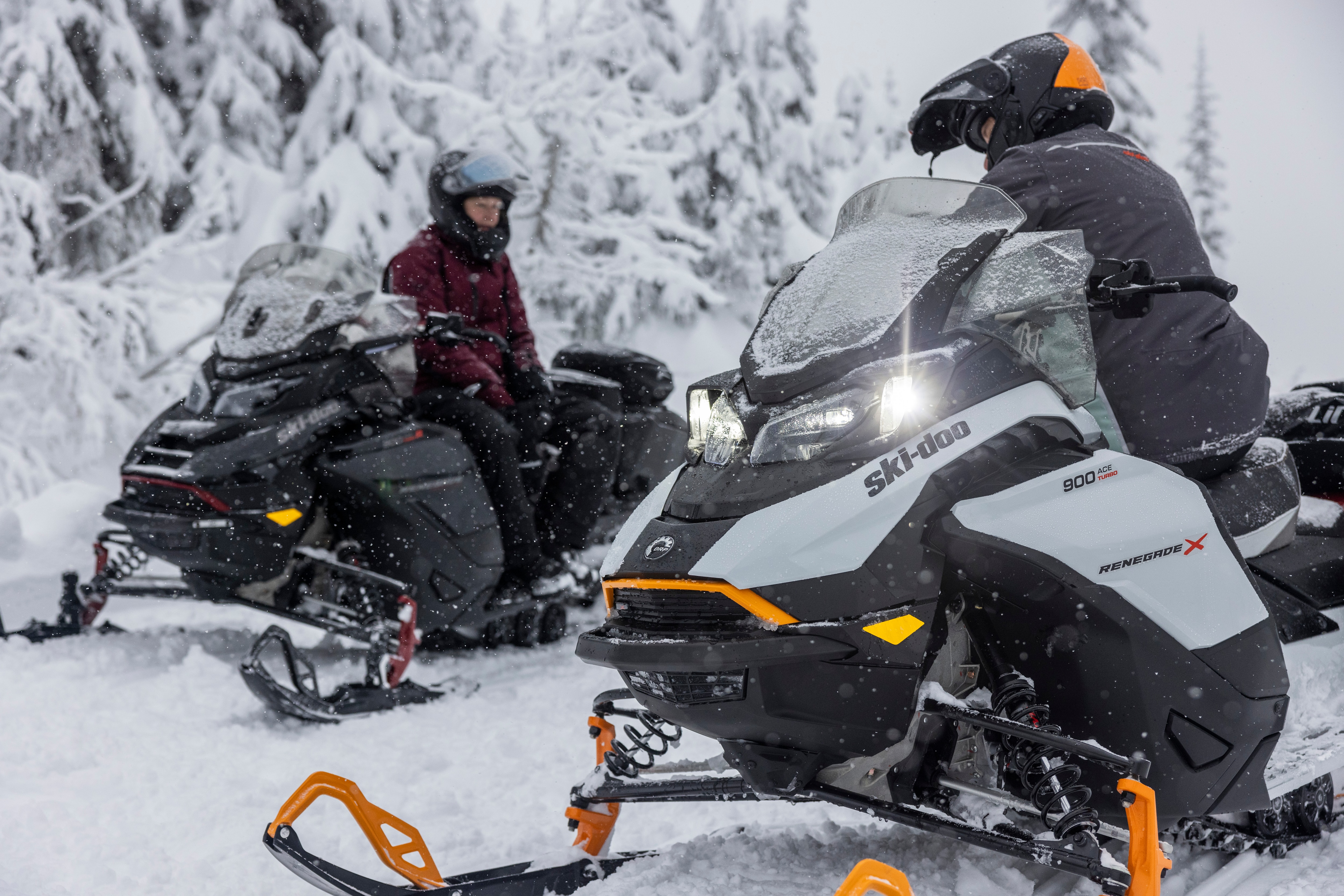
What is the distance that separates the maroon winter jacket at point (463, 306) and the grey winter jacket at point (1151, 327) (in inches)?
107

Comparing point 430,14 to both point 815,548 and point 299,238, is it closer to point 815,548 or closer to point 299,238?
point 299,238

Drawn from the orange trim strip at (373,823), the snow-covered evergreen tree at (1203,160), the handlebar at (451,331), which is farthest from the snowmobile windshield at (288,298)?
the snow-covered evergreen tree at (1203,160)

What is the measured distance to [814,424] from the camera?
1.78 metres

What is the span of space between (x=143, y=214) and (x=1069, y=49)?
884cm

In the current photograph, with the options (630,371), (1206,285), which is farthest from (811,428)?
(630,371)

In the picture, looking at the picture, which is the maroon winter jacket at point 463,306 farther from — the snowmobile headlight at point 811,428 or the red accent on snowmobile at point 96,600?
the snowmobile headlight at point 811,428

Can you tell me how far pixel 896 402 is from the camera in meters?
1.77

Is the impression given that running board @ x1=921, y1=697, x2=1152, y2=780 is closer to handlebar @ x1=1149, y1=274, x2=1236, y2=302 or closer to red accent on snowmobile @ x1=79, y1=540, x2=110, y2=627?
handlebar @ x1=1149, y1=274, x2=1236, y2=302

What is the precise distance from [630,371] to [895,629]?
3.91 metres

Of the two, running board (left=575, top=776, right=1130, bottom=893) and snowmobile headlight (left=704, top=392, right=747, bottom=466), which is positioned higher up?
snowmobile headlight (left=704, top=392, right=747, bottom=466)

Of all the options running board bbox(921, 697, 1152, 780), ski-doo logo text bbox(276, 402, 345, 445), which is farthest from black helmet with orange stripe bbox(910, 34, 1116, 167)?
ski-doo logo text bbox(276, 402, 345, 445)

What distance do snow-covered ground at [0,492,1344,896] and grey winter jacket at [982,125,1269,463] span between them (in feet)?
2.36

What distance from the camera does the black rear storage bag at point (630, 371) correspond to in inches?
216

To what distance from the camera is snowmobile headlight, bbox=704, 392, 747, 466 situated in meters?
1.89
